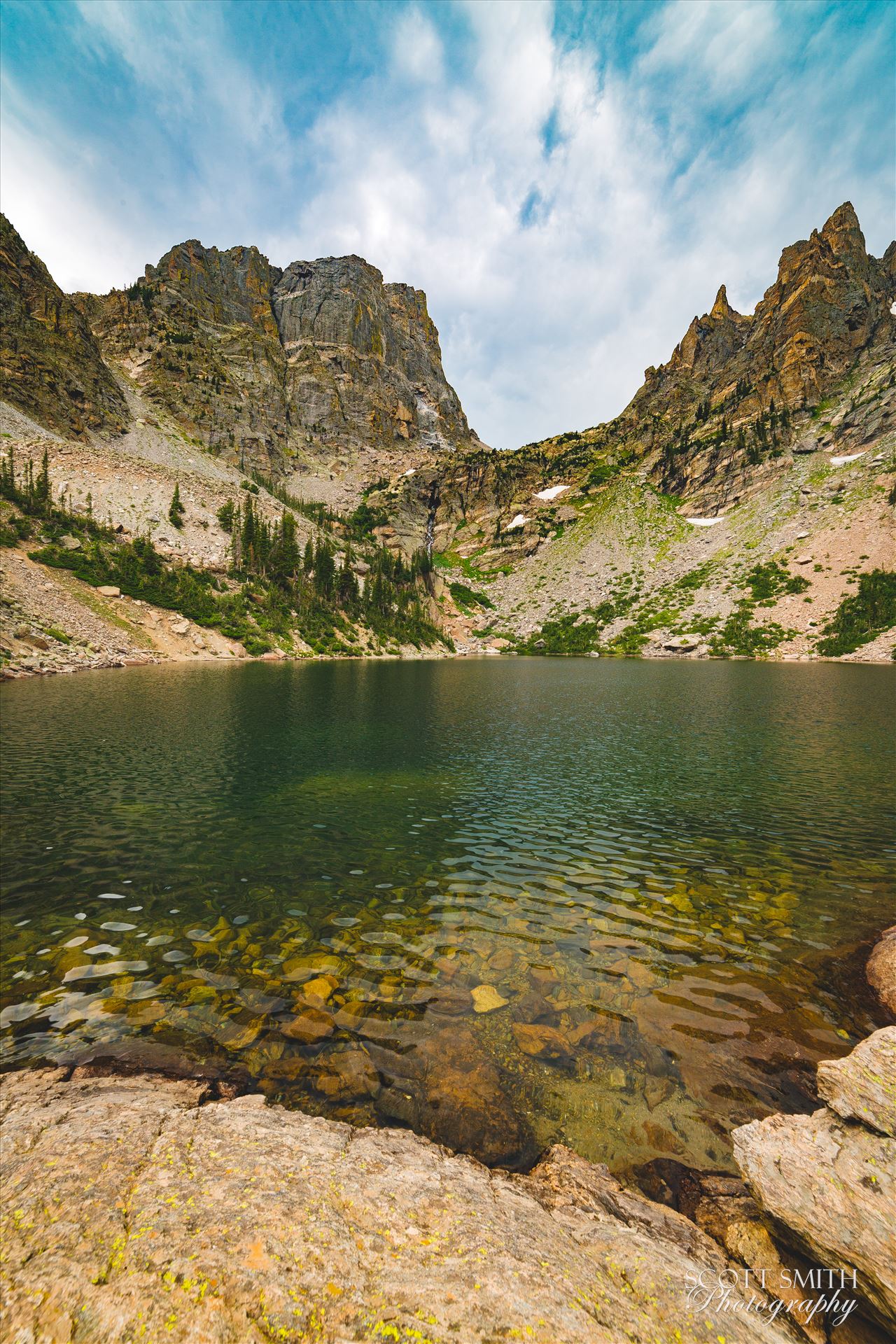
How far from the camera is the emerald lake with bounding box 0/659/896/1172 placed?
7.16m

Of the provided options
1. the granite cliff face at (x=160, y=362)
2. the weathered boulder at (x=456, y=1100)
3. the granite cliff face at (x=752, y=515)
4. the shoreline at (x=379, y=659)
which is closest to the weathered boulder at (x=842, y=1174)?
the weathered boulder at (x=456, y=1100)

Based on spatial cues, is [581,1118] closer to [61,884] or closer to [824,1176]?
[824,1176]

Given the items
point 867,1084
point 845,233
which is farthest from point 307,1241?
point 845,233

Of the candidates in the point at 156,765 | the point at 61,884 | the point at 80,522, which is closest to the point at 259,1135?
the point at 61,884

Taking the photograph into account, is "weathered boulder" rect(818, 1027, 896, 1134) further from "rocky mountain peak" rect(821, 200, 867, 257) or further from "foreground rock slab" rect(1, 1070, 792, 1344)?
"rocky mountain peak" rect(821, 200, 867, 257)

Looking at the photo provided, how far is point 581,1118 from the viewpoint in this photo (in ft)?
22.0

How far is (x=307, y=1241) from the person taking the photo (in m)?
3.92

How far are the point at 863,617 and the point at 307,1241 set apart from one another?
128788 millimetres

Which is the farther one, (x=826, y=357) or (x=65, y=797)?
(x=826, y=357)

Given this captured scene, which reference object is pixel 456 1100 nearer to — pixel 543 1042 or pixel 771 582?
pixel 543 1042

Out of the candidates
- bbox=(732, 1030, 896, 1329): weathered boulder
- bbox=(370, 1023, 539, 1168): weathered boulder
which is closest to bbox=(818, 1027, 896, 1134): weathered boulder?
bbox=(732, 1030, 896, 1329): weathered boulder

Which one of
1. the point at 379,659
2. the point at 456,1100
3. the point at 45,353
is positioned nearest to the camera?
the point at 456,1100

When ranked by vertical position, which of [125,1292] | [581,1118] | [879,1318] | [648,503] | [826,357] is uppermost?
[826,357]

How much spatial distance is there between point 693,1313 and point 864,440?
629 ft
